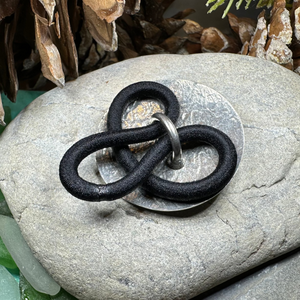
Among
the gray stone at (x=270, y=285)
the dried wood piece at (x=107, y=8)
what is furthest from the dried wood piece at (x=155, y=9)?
the gray stone at (x=270, y=285)

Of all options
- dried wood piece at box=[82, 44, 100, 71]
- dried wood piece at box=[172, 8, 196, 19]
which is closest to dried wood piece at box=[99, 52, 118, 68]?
dried wood piece at box=[82, 44, 100, 71]

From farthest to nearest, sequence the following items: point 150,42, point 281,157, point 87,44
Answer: point 150,42
point 87,44
point 281,157

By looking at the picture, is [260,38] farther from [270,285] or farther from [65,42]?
[270,285]

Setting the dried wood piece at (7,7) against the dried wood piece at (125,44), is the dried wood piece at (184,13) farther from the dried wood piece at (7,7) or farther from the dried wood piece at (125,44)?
the dried wood piece at (7,7)

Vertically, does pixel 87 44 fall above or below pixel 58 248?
above

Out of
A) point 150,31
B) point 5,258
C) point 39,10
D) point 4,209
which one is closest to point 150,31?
point 150,31

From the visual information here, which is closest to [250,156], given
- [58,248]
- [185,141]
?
[185,141]

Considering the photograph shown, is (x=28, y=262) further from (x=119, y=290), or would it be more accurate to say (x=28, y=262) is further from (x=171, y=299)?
(x=171, y=299)
